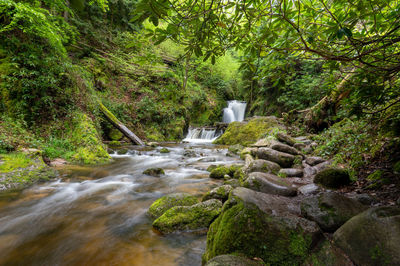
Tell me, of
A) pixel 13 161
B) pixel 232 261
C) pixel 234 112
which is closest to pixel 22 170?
pixel 13 161

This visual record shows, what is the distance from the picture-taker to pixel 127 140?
11.0 m

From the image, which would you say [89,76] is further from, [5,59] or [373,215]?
[373,215]

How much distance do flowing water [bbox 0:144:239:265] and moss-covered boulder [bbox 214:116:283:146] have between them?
20.0 ft

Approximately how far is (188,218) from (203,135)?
13.1 metres

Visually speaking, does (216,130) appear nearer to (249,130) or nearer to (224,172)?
(249,130)

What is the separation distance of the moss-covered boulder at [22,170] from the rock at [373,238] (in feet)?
18.2

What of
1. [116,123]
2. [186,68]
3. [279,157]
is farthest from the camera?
[116,123]

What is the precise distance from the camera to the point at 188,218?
2816 mm

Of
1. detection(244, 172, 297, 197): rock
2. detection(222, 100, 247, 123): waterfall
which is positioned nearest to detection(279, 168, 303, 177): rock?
detection(244, 172, 297, 197): rock

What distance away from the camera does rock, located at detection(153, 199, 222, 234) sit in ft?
9.02

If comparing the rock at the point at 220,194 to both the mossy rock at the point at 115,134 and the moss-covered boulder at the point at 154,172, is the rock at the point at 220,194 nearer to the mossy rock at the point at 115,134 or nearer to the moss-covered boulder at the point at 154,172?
the moss-covered boulder at the point at 154,172

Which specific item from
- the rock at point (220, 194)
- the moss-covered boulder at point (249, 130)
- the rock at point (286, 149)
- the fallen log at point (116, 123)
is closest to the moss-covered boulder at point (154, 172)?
the rock at point (220, 194)

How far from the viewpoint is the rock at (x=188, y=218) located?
9.02ft

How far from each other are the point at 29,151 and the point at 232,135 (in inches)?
380
